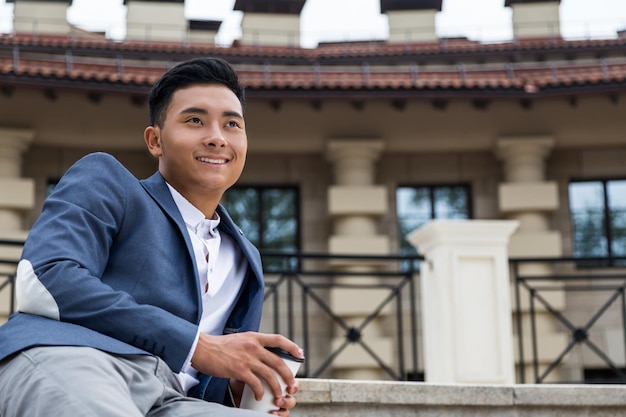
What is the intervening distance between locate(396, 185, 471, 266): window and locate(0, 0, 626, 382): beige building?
21 millimetres

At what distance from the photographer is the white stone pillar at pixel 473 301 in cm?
788

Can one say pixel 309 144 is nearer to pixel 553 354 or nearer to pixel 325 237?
pixel 325 237

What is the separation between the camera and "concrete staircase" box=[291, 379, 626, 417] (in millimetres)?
4922

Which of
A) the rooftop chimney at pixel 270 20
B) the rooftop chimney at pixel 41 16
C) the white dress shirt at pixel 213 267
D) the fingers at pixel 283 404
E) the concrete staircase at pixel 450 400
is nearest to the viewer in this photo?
the fingers at pixel 283 404

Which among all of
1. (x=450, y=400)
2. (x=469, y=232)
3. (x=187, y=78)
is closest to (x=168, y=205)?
(x=187, y=78)

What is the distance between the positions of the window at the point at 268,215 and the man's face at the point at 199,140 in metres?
10.7

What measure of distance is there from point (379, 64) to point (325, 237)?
3.38m

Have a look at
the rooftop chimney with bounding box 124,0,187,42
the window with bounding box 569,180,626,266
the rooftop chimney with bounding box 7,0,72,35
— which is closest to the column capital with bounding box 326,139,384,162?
the window with bounding box 569,180,626,266

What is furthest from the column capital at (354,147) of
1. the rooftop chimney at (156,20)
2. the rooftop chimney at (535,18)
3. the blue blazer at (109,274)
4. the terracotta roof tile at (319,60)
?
the blue blazer at (109,274)

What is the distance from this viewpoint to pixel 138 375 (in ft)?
7.27

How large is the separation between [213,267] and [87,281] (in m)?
0.51

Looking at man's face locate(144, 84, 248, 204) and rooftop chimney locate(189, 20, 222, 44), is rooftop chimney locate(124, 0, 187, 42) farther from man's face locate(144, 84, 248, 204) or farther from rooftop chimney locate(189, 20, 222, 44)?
man's face locate(144, 84, 248, 204)

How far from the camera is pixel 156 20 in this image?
16.7 meters

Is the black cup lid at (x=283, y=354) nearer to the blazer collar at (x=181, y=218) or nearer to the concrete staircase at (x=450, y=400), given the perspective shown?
the blazer collar at (x=181, y=218)
